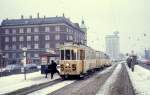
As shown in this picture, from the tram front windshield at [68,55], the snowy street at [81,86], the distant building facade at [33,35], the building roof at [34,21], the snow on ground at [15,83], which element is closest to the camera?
the snowy street at [81,86]

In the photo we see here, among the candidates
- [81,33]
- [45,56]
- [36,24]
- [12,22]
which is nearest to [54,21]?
[36,24]

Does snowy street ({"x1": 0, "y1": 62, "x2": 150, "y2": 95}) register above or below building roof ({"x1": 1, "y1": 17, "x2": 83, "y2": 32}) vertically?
below

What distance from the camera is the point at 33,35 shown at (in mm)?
126938

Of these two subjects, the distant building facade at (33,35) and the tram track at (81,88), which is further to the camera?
the distant building facade at (33,35)

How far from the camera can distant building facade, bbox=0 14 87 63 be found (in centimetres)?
12394

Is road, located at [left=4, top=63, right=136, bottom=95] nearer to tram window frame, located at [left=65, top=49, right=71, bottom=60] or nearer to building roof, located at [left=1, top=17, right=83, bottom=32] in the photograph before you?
tram window frame, located at [left=65, top=49, right=71, bottom=60]

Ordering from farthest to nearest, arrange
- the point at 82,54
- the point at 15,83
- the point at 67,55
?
the point at 82,54 < the point at 67,55 < the point at 15,83

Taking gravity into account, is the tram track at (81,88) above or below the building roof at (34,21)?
below

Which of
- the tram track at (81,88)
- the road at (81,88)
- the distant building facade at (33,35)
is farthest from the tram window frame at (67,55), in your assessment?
the distant building facade at (33,35)

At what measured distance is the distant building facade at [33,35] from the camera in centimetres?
12394

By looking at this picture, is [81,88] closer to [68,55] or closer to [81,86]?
[81,86]

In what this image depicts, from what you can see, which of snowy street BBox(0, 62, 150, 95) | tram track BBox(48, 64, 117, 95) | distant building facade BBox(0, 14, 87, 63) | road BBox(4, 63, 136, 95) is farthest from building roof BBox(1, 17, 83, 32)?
road BBox(4, 63, 136, 95)

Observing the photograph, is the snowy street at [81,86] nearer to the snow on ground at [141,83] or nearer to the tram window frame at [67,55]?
the snow on ground at [141,83]

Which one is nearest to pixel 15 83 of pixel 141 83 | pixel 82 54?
pixel 82 54
